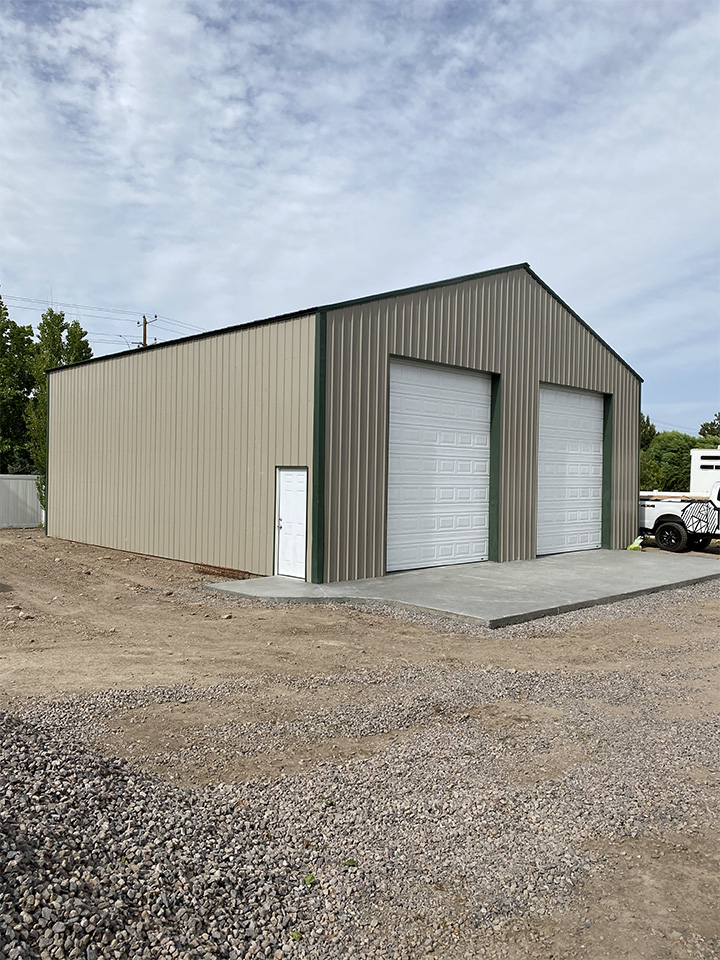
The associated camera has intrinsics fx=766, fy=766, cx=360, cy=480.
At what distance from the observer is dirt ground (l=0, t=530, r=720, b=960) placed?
10.7 ft

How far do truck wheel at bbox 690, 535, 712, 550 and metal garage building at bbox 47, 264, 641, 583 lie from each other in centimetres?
150

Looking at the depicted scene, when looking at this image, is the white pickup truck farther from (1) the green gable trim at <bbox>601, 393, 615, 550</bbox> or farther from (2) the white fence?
(2) the white fence

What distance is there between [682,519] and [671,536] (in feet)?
1.63

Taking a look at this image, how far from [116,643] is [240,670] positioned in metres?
1.91

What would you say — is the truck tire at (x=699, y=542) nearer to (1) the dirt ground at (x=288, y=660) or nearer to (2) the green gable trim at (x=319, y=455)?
(1) the dirt ground at (x=288, y=660)

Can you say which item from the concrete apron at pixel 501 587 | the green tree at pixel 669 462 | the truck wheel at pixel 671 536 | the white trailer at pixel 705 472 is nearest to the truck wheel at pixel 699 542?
the truck wheel at pixel 671 536

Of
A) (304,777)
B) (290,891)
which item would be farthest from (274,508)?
(290,891)

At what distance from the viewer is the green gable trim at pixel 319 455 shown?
12109 mm

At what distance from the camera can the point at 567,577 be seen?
44.1 ft

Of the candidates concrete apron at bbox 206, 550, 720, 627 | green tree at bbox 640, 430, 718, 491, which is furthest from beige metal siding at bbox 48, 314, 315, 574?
green tree at bbox 640, 430, 718, 491

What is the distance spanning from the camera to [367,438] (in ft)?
42.2

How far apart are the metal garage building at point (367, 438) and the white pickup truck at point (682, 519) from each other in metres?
0.52

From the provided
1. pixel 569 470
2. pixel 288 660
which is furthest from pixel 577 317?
pixel 288 660

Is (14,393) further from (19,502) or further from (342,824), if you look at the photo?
(342,824)
